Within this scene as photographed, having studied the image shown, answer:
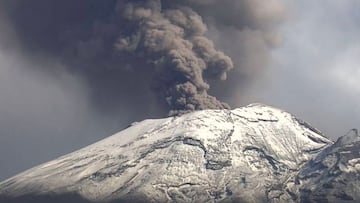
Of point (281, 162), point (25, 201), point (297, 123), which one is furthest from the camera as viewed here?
point (297, 123)

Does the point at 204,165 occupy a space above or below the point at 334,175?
above

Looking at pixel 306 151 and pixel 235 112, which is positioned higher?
pixel 235 112

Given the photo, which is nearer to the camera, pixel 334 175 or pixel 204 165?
pixel 334 175

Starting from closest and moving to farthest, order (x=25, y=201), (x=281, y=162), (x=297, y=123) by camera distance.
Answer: (x=25, y=201), (x=281, y=162), (x=297, y=123)

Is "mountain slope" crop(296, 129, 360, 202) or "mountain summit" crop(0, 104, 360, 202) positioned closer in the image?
"mountain slope" crop(296, 129, 360, 202)

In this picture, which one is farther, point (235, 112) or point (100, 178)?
point (235, 112)

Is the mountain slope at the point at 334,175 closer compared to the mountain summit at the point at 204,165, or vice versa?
the mountain slope at the point at 334,175

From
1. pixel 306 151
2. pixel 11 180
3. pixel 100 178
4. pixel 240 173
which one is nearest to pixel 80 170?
pixel 100 178

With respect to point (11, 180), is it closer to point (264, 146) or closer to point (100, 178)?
point (100, 178)
